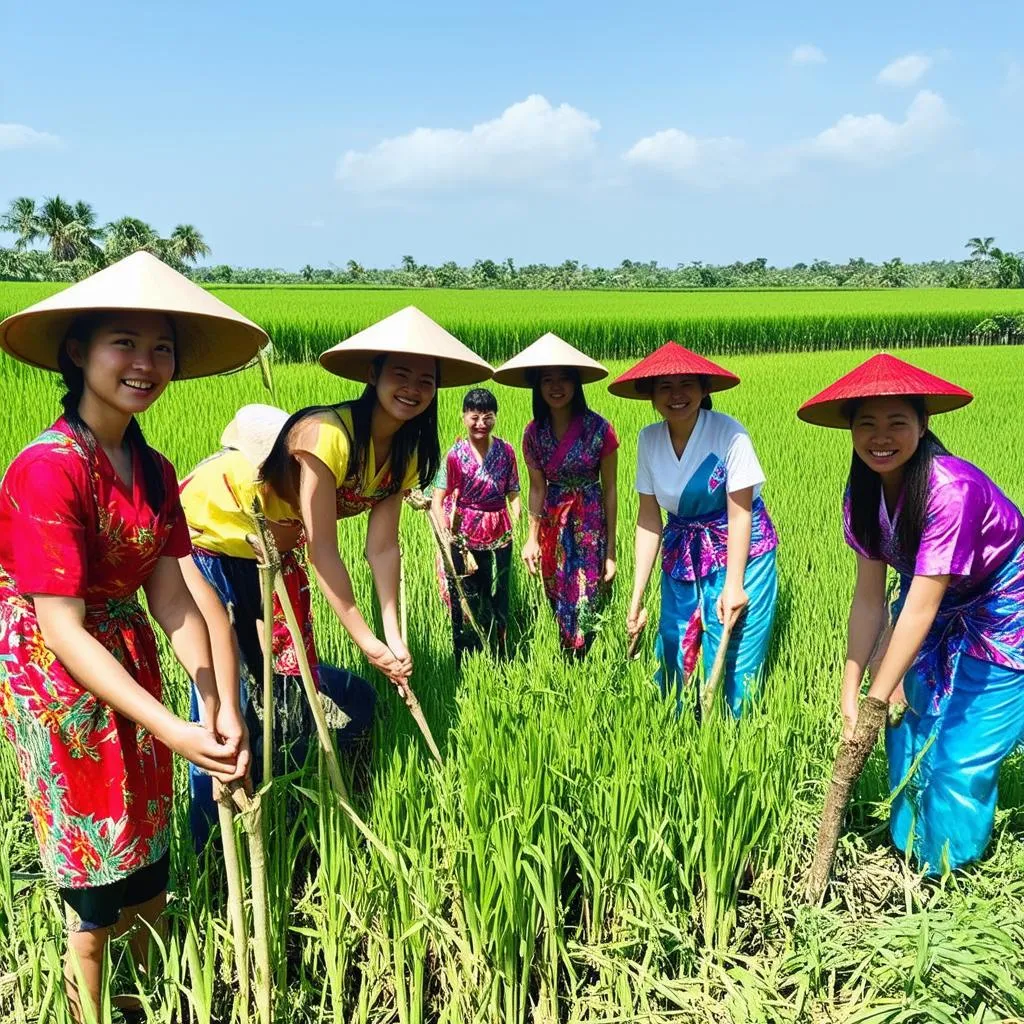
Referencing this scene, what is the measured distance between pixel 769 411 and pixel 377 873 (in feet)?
24.8

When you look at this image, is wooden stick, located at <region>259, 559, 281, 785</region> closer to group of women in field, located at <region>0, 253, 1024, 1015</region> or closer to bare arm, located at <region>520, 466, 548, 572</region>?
group of women in field, located at <region>0, 253, 1024, 1015</region>

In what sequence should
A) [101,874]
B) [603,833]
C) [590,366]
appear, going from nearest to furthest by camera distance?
[101,874] < [603,833] < [590,366]

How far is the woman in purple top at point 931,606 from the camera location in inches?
65.2

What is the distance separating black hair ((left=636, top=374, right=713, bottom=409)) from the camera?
8.13 feet

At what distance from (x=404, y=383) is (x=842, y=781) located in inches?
53.7

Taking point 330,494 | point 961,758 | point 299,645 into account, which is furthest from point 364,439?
point 961,758

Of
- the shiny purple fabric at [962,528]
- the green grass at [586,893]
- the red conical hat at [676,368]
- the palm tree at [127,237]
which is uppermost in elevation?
the palm tree at [127,237]

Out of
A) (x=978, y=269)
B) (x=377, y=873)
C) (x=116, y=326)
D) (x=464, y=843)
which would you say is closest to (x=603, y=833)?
(x=464, y=843)

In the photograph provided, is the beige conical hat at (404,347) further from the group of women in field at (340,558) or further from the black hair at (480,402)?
the black hair at (480,402)

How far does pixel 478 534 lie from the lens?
3.17 meters

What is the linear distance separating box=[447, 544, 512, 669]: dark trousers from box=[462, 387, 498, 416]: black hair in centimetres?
59

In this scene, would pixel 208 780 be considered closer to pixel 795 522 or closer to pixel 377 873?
pixel 377 873

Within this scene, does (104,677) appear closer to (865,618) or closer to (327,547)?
(327,547)

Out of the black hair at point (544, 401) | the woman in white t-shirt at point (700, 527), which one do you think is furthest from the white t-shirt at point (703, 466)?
the black hair at point (544, 401)
